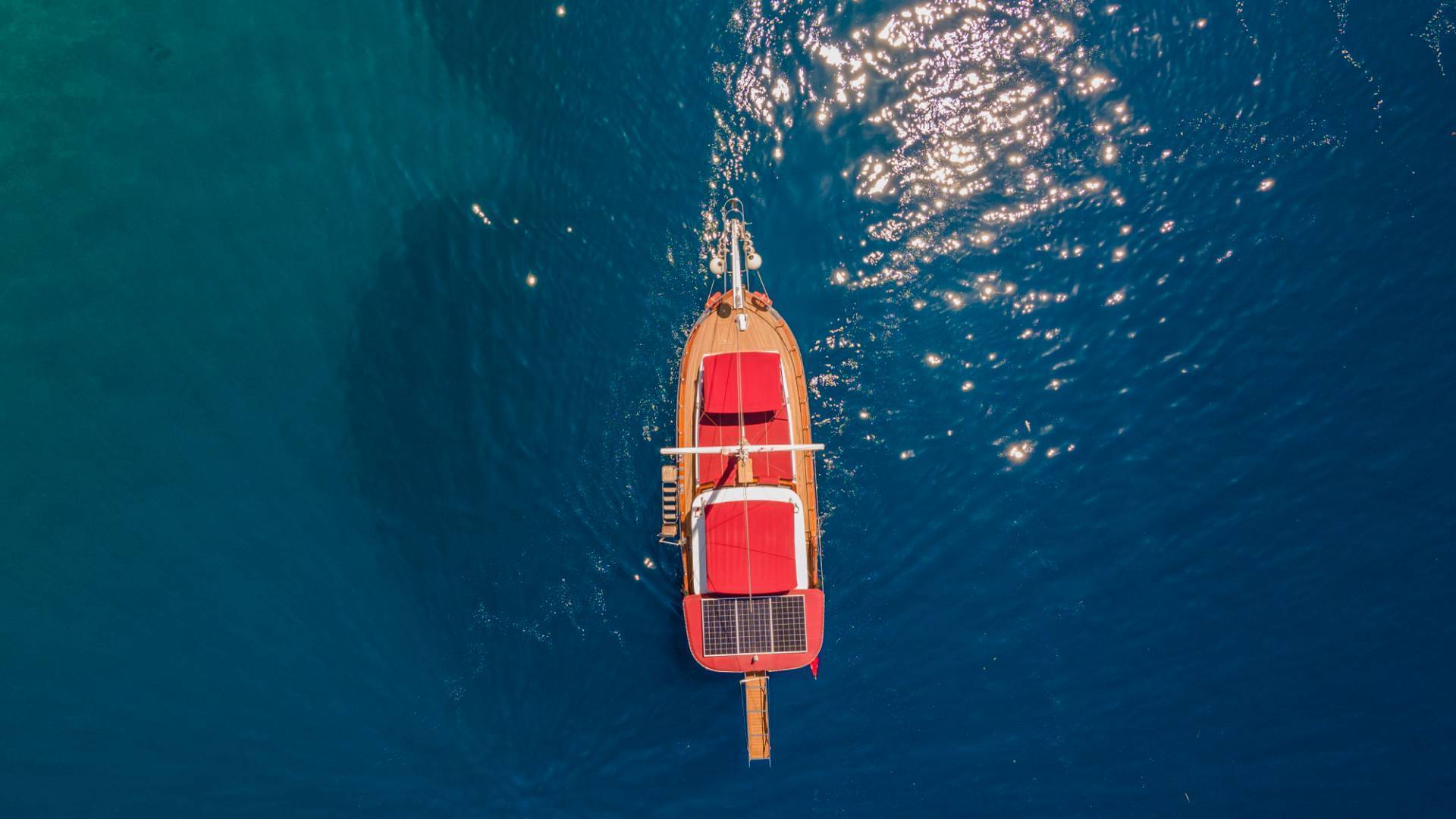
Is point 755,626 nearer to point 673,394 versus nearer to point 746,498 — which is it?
point 746,498

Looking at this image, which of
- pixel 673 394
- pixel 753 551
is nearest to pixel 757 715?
pixel 753 551

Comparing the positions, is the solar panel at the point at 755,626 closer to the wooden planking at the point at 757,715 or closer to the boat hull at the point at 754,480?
the boat hull at the point at 754,480

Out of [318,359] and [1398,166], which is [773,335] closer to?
[318,359]

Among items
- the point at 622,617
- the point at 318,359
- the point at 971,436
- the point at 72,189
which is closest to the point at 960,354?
the point at 971,436

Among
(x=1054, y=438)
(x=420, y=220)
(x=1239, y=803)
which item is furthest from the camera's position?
(x=420, y=220)

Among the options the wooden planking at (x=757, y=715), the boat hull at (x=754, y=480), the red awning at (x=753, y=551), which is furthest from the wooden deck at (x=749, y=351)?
the wooden planking at (x=757, y=715)

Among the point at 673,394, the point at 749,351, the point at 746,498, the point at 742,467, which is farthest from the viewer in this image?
the point at 673,394
